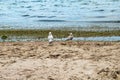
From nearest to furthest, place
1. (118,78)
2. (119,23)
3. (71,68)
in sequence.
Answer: (118,78) < (71,68) < (119,23)

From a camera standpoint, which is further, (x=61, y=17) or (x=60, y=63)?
(x=61, y=17)

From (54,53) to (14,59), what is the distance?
164 centimetres

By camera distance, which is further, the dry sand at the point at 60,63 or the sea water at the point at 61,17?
→ the sea water at the point at 61,17

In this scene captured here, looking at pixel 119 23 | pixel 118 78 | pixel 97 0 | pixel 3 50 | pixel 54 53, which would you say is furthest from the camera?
pixel 97 0

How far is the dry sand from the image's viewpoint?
36.8 feet

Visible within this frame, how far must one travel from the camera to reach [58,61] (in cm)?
1273

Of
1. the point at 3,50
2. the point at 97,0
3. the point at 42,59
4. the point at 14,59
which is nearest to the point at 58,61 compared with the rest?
the point at 42,59

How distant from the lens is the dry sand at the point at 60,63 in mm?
11211

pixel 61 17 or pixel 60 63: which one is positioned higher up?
pixel 61 17

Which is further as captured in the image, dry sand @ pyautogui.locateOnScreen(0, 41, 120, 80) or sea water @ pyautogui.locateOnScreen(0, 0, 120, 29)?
sea water @ pyautogui.locateOnScreen(0, 0, 120, 29)

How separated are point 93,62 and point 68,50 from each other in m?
2.47

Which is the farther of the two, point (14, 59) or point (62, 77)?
point (14, 59)

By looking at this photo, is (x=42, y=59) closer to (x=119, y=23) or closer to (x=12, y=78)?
(x=12, y=78)

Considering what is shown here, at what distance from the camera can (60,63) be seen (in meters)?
12.4
